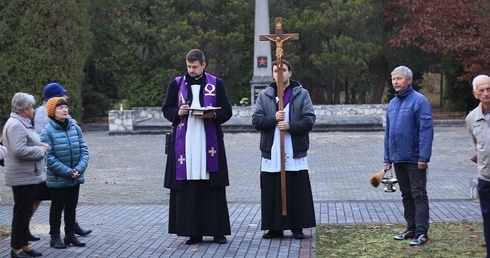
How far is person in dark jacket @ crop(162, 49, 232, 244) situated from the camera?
941 centimetres

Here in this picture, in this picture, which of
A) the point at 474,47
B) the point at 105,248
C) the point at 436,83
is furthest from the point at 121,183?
the point at 436,83

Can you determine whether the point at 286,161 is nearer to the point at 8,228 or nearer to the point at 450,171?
the point at 8,228

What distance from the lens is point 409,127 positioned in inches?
360

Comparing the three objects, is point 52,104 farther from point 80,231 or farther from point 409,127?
point 409,127

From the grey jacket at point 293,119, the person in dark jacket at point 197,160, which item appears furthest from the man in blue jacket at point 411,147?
the person in dark jacket at point 197,160

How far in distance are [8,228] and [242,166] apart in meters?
8.83

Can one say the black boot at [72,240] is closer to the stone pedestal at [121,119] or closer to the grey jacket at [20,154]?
the grey jacket at [20,154]

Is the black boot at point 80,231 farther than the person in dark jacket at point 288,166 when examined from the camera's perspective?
Yes

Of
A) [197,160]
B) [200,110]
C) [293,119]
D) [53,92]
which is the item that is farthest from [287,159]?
[53,92]

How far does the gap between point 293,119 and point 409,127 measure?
126cm

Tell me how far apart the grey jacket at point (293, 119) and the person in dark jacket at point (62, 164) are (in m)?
1.90

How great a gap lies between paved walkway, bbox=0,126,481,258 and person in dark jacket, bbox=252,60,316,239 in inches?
8.6

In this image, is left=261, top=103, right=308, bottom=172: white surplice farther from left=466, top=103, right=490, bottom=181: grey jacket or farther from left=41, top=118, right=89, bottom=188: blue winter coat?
left=466, top=103, right=490, bottom=181: grey jacket

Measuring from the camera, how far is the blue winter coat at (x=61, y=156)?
9.16m
